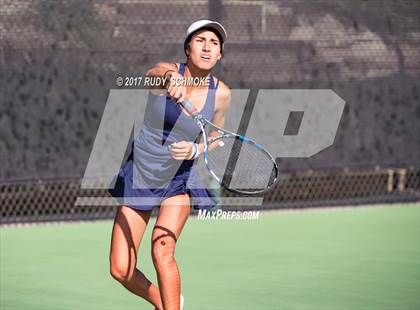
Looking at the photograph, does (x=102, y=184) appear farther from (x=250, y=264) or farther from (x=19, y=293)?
(x=19, y=293)

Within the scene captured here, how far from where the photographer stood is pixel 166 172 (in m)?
6.22

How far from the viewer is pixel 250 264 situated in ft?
28.9

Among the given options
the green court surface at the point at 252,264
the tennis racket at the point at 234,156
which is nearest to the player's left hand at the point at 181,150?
the tennis racket at the point at 234,156

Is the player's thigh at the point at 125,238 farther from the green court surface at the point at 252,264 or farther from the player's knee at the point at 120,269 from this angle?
the green court surface at the point at 252,264

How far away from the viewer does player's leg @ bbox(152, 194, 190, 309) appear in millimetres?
5918

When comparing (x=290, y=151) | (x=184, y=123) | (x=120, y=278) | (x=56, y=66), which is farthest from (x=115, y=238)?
(x=290, y=151)

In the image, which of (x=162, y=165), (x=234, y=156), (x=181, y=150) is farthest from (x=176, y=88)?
(x=234, y=156)

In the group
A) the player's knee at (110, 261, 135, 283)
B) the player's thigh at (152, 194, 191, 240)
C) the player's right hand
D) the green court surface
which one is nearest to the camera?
the player's right hand

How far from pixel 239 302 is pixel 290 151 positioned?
171 inches

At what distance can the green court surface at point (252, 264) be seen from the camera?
7.37 m

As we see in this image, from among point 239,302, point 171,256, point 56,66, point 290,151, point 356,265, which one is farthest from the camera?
point 290,151

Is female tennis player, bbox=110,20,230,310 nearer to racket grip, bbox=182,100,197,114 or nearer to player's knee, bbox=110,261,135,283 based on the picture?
player's knee, bbox=110,261,135,283

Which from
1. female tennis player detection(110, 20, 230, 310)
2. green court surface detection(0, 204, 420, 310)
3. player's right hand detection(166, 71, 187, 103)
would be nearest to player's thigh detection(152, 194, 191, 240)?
female tennis player detection(110, 20, 230, 310)

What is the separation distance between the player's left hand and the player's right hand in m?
0.27
